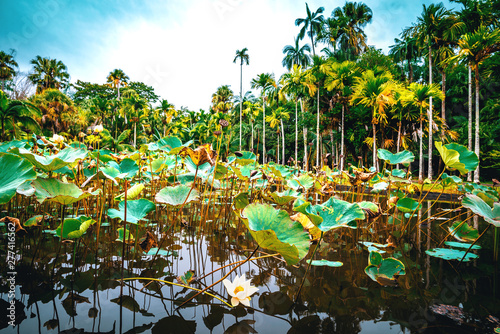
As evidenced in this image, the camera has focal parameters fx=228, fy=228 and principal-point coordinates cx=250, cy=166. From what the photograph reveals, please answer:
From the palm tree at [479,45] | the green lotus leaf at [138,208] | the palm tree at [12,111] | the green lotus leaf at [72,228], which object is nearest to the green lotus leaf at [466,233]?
the green lotus leaf at [138,208]

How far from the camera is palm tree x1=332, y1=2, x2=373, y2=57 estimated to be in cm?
1498

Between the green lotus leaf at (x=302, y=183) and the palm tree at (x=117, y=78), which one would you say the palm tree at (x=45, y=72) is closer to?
the palm tree at (x=117, y=78)

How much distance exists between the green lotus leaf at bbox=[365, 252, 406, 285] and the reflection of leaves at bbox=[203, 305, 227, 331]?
691 millimetres

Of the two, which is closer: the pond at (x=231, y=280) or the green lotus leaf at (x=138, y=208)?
the pond at (x=231, y=280)

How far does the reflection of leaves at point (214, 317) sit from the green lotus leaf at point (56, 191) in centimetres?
68

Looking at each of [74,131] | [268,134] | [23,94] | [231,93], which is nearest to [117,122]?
[74,131]

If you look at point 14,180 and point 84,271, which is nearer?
point 14,180

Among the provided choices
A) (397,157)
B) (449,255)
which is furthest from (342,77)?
(449,255)

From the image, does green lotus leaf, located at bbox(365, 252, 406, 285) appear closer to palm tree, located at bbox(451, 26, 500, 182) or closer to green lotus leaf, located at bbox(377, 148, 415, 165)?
green lotus leaf, located at bbox(377, 148, 415, 165)

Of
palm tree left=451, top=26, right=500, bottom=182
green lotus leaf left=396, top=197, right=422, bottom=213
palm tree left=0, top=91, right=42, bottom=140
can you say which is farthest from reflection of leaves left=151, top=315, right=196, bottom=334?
→ palm tree left=451, top=26, right=500, bottom=182

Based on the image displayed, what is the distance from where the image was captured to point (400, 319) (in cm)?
81

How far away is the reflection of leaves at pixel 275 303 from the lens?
84 centimetres

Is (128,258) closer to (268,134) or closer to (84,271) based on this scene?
(84,271)

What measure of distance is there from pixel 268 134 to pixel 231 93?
770 cm
